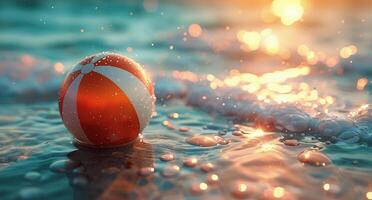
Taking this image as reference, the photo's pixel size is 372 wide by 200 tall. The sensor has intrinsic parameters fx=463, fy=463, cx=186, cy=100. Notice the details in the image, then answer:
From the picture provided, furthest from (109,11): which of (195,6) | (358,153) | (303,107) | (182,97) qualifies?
(358,153)

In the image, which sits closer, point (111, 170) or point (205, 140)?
point (111, 170)

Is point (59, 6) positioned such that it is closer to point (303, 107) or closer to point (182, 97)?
point (182, 97)

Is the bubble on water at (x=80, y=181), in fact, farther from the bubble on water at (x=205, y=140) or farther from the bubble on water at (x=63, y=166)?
the bubble on water at (x=205, y=140)

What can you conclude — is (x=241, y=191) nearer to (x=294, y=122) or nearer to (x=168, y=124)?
(x=294, y=122)

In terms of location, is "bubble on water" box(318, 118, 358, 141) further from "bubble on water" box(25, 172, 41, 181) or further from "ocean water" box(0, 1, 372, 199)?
"bubble on water" box(25, 172, 41, 181)

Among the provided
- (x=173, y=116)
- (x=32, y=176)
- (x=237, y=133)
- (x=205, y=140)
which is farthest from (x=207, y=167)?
(x=173, y=116)
